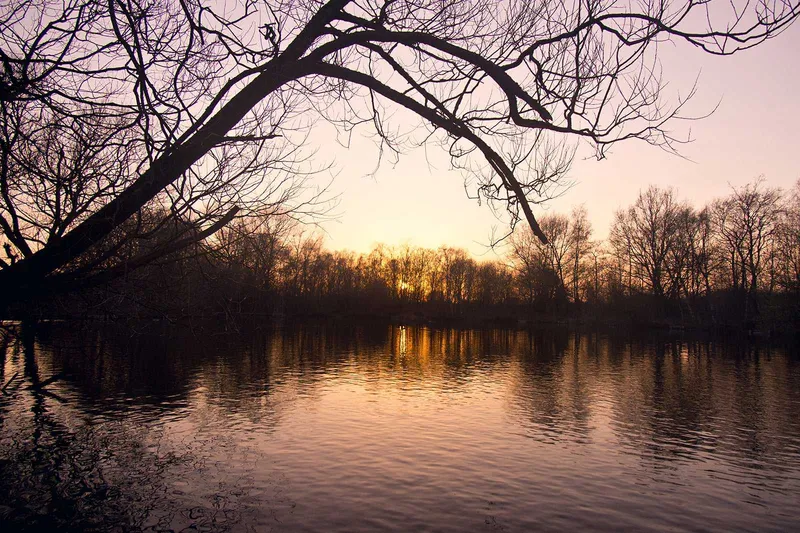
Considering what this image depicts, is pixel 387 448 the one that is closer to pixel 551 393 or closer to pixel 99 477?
pixel 99 477

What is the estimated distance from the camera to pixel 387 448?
14430 millimetres

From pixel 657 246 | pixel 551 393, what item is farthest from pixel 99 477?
pixel 657 246

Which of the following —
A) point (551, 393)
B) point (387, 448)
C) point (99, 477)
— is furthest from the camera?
point (551, 393)

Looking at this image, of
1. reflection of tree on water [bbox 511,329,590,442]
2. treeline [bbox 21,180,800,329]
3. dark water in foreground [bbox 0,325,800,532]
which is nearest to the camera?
dark water in foreground [bbox 0,325,800,532]

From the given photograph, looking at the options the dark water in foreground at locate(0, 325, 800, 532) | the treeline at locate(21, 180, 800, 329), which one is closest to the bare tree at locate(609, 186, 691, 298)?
the treeline at locate(21, 180, 800, 329)

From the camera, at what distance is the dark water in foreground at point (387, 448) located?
10.2m

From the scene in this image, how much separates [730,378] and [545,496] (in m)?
19.9

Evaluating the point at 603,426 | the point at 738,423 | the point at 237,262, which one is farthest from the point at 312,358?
the point at 237,262

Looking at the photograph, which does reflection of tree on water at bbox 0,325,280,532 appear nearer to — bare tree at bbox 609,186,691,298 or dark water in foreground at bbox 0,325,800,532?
dark water in foreground at bbox 0,325,800,532

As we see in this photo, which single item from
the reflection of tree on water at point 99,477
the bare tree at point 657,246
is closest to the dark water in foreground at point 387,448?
the reflection of tree on water at point 99,477

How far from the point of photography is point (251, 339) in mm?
44500

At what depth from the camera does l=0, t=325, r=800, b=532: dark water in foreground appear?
10.2 meters

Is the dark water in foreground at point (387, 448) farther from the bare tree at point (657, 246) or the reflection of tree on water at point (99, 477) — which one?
the bare tree at point (657, 246)

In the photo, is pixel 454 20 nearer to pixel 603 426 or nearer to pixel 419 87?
pixel 419 87
